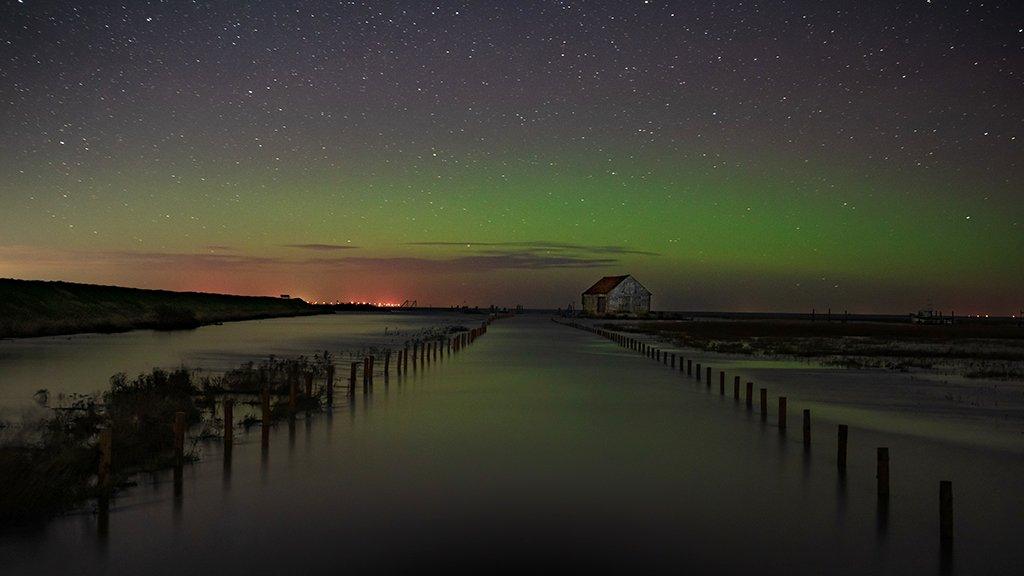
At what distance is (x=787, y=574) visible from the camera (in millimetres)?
10492

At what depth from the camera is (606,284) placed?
153 m

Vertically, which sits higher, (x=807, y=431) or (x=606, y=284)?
(x=606, y=284)

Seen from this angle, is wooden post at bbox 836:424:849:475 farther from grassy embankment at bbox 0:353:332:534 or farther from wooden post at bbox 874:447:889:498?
grassy embankment at bbox 0:353:332:534

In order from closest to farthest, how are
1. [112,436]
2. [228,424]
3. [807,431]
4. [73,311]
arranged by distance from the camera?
[112,436] < [228,424] < [807,431] < [73,311]

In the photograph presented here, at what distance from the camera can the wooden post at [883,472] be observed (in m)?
13.8

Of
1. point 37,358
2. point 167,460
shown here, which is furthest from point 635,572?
point 37,358

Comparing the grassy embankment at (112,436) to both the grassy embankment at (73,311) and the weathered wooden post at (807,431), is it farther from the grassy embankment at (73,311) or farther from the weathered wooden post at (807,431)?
the grassy embankment at (73,311)

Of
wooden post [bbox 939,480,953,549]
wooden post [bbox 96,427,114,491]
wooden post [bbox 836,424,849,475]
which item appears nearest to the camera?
wooden post [bbox 939,480,953,549]

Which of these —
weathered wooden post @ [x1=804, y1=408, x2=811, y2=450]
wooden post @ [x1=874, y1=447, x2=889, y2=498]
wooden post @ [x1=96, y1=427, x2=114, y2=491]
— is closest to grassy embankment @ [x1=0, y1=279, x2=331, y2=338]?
wooden post @ [x1=96, y1=427, x2=114, y2=491]

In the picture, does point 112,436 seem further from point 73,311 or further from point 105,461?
point 73,311

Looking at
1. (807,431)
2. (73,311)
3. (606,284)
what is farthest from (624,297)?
(807,431)

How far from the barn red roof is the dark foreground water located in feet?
401

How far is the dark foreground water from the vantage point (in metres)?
10.9

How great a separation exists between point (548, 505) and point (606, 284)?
14020 cm
